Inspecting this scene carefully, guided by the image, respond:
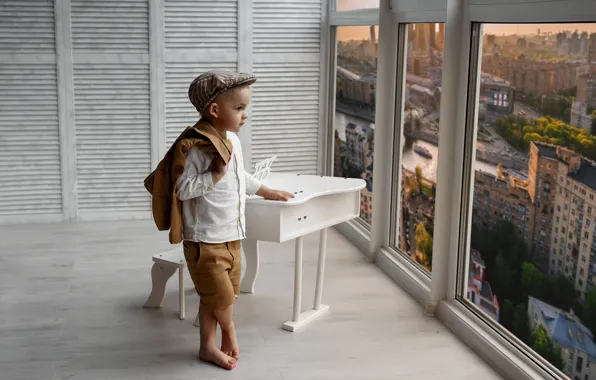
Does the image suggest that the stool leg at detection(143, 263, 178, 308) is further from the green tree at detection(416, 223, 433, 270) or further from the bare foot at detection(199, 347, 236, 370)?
the green tree at detection(416, 223, 433, 270)

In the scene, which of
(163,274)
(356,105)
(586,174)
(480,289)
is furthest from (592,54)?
(356,105)

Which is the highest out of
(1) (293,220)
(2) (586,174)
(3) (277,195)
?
(2) (586,174)

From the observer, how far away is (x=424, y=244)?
170 inches

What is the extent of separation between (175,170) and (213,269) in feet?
1.32

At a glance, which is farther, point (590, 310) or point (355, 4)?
point (355, 4)

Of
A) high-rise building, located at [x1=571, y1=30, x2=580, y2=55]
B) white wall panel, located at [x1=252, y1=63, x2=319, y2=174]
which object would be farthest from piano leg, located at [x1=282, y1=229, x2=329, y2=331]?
white wall panel, located at [x1=252, y1=63, x2=319, y2=174]

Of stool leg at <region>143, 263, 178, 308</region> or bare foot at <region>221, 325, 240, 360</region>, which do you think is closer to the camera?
bare foot at <region>221, 325, 240, 360</region>

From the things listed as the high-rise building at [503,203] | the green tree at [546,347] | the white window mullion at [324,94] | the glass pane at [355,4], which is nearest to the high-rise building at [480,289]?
the high-rise building at [503,203]

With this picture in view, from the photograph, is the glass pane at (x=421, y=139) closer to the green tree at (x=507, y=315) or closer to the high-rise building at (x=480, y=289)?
the high-rise building at (x=480, y=289)

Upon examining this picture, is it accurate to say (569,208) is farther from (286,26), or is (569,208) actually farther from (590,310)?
(286,26)

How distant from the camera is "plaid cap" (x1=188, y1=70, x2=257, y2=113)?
10.3 ft

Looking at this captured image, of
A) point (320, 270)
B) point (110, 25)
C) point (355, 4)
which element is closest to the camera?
point (320, 270)

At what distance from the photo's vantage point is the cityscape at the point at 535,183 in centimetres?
284

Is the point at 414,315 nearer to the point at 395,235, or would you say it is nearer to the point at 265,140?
the point at 395,235
